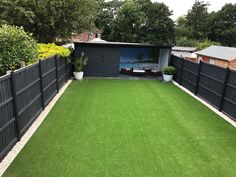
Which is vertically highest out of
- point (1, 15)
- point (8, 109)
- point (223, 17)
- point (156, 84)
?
point (223, 17)

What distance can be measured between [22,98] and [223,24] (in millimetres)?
44359

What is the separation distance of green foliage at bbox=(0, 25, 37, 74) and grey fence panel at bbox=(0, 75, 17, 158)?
2.59m

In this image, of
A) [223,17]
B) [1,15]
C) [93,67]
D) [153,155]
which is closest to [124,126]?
[153,155]

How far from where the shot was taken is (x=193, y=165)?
5.22 metres

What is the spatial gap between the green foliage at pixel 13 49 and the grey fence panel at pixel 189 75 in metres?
7.63

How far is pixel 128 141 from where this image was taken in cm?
629

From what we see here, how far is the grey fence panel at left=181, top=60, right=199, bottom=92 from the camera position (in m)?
11.9

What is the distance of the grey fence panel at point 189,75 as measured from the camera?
39.1 ft

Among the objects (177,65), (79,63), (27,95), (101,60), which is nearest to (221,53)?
(177,65)

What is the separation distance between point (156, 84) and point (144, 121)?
654 cm

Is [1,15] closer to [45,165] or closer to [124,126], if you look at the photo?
[124,126]

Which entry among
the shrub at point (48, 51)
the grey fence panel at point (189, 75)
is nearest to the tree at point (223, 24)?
A: the grey fence panel at point (189, 75)

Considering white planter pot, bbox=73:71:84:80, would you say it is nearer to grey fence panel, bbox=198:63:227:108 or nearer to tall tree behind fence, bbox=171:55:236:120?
tall tree behind fence, bbox=171:55:236:120

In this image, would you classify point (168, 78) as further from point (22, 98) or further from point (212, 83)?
point (22, 98)
